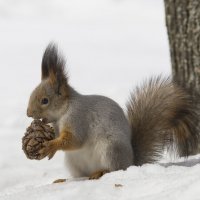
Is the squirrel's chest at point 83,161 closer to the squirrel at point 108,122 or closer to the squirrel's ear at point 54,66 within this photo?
the squirrel at point 108,122

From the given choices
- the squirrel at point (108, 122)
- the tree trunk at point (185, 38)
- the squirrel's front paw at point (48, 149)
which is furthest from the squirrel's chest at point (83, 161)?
the tree trunk at point (185, 38)

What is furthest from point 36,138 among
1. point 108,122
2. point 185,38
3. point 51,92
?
point 185,38

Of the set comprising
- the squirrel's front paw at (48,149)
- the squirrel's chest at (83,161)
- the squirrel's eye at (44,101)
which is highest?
the squirrel's eye at (44,101)

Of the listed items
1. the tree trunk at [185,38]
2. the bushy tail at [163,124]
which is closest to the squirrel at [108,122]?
the bushy tail at [163,124]

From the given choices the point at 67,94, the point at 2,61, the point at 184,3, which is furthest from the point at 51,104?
the point at 2,61

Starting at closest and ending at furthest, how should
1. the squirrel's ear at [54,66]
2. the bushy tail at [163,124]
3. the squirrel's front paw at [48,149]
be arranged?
the squirrel's front paw at [48,149] → the squirrel's ear at [54,66] → the bushy tail at [163,124]

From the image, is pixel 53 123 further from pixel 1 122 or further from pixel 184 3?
pixel 1 122

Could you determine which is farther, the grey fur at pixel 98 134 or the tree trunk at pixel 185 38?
the tree trunk at pixel 185 38

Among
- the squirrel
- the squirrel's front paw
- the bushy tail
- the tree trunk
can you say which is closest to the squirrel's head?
the squirrel

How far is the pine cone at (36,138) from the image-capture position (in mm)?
2848

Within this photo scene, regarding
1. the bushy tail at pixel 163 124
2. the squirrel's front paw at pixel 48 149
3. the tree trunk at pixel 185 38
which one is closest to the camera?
the squirrel's front paw at pixel 48 149

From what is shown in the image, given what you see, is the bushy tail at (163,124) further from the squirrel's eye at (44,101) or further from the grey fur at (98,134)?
the squirrel's eye at (44,101)

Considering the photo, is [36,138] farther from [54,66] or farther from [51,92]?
[54,66]

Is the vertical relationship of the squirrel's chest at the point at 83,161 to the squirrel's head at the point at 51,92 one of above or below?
below
